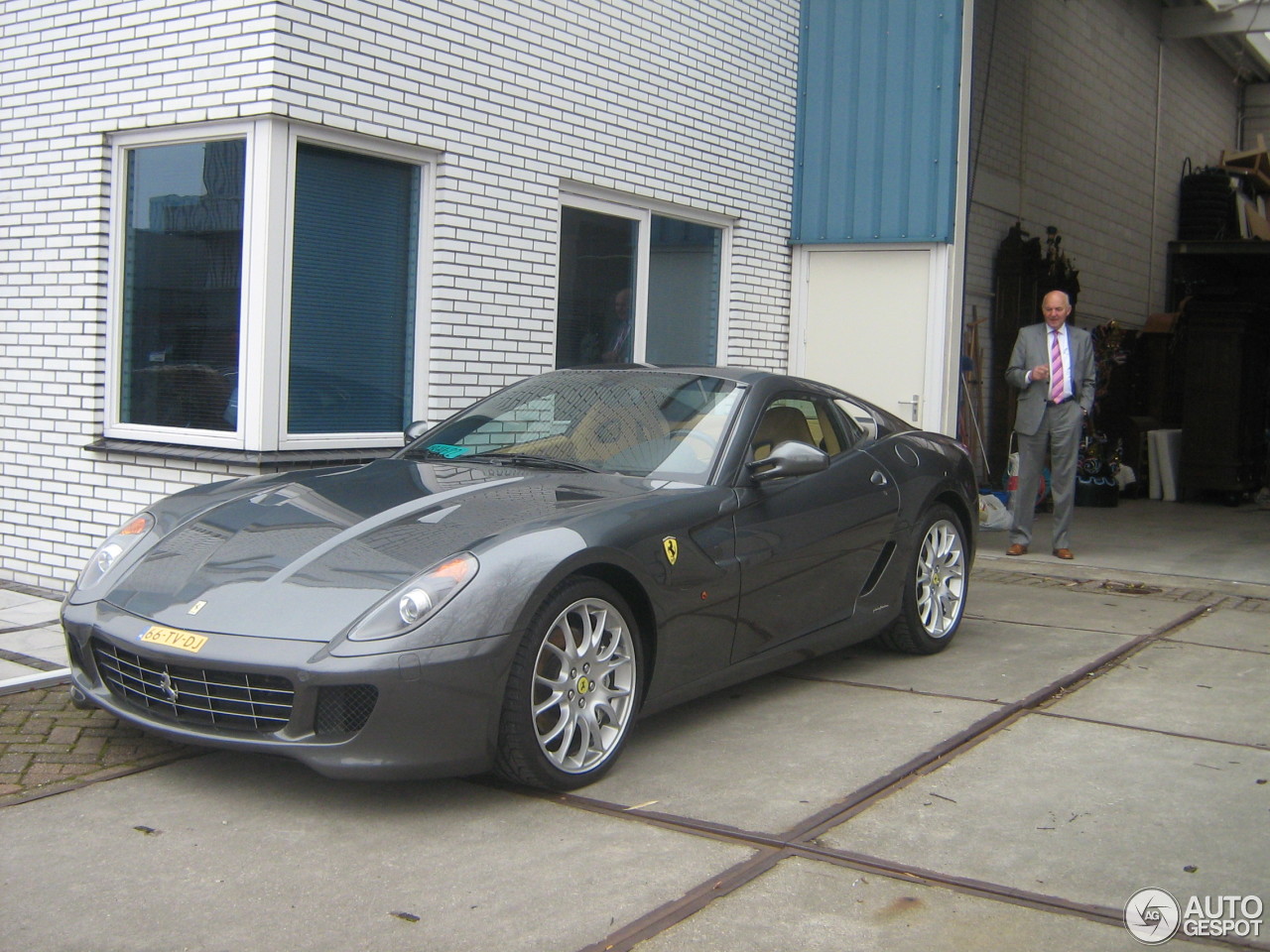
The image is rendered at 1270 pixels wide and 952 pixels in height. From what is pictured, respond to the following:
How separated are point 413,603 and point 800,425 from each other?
2260 millimetres

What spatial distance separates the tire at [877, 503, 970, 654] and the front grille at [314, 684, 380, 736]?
2909 millimetres

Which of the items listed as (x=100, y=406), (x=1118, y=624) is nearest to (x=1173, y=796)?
(x=1118, y=624)

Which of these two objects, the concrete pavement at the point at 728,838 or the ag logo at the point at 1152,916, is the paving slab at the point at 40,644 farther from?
the ag logo at the point at 1152,916

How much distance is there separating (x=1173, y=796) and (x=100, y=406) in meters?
5.58

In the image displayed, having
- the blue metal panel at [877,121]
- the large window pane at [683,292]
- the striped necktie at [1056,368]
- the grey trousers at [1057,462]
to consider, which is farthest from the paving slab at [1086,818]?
the blue metal panel at [877,121]

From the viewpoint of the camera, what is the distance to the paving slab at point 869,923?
3.08 m

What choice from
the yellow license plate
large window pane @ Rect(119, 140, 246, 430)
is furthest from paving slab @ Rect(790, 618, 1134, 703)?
large window pane @ Rect(119, 140, 246, 430)

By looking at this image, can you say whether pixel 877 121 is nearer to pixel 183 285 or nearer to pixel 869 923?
pixel 183 285

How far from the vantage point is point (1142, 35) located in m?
17.1

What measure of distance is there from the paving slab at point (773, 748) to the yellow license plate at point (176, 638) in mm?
1236

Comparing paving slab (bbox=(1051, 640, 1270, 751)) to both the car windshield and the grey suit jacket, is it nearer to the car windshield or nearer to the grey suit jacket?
the car windshield

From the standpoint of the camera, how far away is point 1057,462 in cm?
945

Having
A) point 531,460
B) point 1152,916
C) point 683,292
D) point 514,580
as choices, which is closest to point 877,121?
point 683,292

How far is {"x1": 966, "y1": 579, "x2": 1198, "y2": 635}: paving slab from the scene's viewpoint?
281 inches
